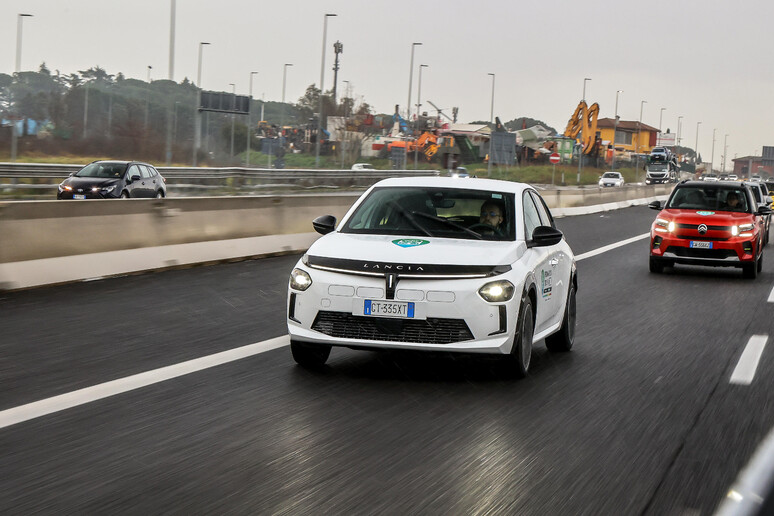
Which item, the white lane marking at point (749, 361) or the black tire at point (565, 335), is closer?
the white lane marking at point (749, 361)

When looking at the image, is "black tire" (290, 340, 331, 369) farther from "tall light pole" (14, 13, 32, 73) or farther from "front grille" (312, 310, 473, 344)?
"tall light pole" (14, 13, 32, 73)

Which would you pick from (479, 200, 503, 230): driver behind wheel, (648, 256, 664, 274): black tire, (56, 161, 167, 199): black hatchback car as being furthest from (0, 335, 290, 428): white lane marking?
(56, 161, 167, 199): black hatchback car

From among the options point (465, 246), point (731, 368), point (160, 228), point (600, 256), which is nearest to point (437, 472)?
point (465, 246)

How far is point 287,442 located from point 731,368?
444 cm

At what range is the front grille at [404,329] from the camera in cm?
754

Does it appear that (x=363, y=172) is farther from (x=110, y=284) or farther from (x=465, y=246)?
(x=465, y=246)

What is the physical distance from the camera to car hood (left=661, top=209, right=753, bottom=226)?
1802cm

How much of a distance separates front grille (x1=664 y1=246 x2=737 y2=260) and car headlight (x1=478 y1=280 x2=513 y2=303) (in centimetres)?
1099

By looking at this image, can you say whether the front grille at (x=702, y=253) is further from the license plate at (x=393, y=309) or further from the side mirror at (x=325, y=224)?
the license plate at (x=393, y=309)

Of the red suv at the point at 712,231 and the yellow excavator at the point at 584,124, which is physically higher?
the yellow excavator at the point at 584,124

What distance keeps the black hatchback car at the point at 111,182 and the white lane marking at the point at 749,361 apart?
20.8 meters

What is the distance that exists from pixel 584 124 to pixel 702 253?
98072 mm

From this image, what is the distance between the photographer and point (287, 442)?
19.5 ft

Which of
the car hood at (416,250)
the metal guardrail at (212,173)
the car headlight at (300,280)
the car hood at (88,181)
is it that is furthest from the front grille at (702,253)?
the metal guardrail at (212,173)
